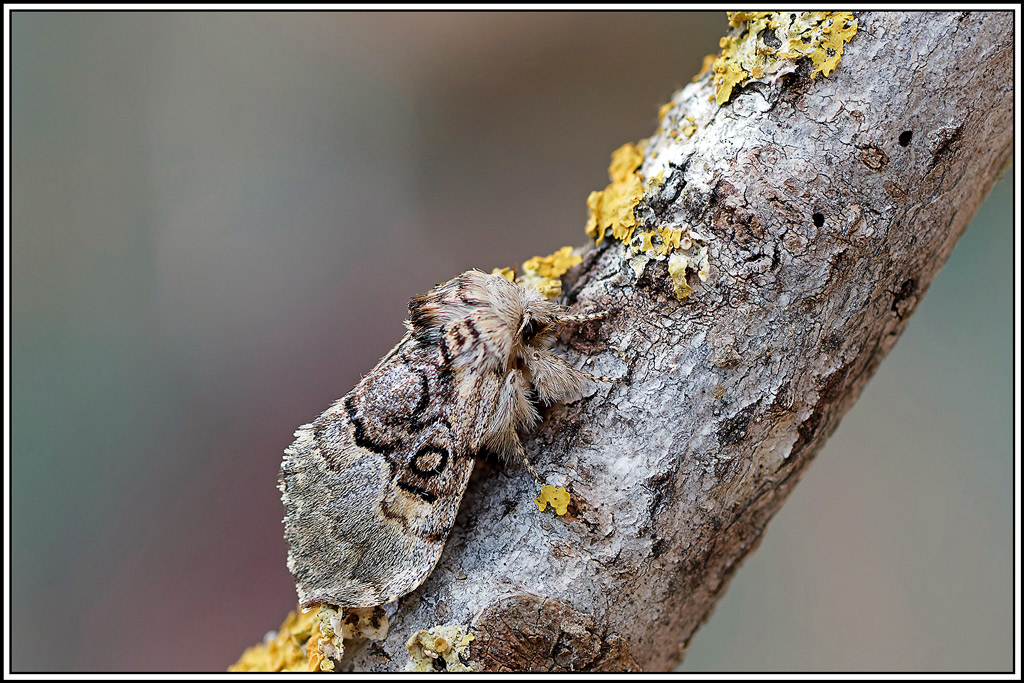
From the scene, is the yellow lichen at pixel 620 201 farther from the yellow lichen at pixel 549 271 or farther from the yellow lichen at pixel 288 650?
the yellow lichen at pixel 288 650

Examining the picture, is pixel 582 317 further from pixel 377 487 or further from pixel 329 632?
pixel 329 632

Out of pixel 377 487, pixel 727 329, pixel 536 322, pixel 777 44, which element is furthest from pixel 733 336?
pixel 377 487

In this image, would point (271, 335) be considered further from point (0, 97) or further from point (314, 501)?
point (314, 501)

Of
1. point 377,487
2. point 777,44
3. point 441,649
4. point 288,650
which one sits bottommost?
point 288,650

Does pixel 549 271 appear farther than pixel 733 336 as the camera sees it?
Yes

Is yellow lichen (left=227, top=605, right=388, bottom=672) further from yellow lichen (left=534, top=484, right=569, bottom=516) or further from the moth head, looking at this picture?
the moth head

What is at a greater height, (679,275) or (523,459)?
(679,275)

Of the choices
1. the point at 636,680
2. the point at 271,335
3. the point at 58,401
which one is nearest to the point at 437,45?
the point at 271,335

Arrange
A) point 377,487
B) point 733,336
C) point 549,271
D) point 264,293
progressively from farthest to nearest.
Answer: point 264,293, point 549,271, point 377,487, point 733,336
